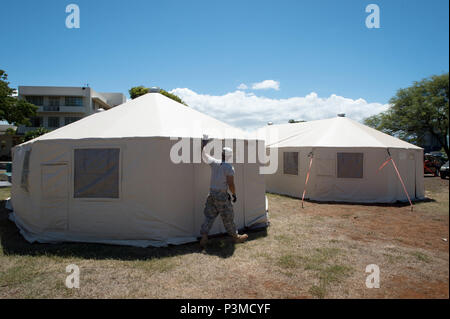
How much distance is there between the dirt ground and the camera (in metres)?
3.21

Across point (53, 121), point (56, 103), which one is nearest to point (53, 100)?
point (56, 103)

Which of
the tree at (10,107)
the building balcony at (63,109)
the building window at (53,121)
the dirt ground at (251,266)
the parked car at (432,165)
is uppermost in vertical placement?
the building balcony at (63,109)

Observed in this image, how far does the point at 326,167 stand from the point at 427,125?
16.5m

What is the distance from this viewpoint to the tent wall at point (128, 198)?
15.6 feet

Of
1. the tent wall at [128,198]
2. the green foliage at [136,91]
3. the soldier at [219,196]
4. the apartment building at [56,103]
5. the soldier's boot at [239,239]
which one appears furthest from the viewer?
the apartment building at [56,103]

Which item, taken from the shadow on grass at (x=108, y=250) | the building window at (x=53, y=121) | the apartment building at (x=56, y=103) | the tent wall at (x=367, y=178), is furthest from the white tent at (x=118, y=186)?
the building window at (x=53, y=121)

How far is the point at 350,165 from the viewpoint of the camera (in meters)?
9.47

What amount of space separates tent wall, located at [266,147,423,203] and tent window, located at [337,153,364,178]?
4.9 inches

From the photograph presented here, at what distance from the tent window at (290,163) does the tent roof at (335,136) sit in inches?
15.6

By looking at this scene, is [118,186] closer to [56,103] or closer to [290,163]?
[290,163]

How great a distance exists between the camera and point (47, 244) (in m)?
4.88

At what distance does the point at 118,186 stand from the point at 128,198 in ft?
0.97

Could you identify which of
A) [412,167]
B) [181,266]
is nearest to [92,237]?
[181,266]

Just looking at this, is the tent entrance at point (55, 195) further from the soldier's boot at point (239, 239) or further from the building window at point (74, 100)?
the building window at point (74, 100)
